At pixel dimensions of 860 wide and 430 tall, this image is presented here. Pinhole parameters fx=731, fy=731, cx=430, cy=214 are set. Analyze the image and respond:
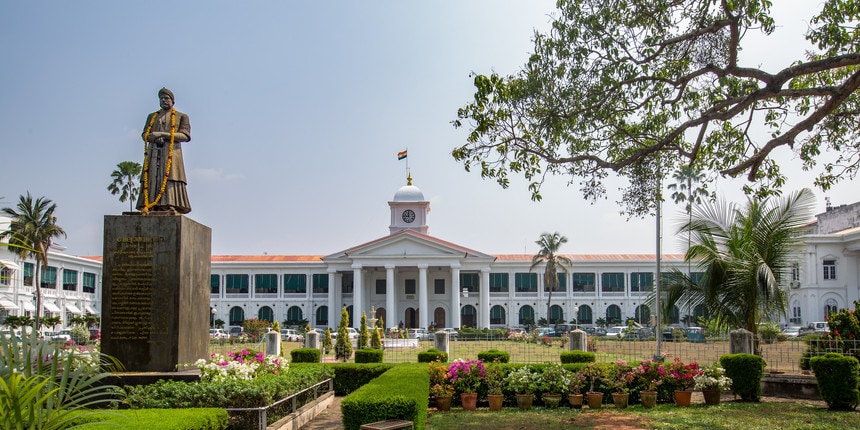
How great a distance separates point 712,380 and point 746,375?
1.00 metres

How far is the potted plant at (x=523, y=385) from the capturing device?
12.8 meters

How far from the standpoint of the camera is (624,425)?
35.6ft

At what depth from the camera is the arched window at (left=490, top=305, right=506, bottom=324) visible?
56844 millimetres

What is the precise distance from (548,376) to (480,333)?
3005 cm

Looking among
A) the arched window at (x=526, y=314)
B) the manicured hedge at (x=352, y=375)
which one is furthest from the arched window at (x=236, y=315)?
the manicured hedge at (x=352, y=375)

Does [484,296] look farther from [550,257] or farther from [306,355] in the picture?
[306,355]

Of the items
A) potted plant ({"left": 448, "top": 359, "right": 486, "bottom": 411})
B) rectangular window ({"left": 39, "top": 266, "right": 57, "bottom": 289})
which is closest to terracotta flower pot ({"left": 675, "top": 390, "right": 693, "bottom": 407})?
potted plant ({"left": 448, "top": 359, "right": 486, "bottom": 411})

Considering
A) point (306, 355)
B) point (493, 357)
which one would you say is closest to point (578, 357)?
point (493, 357)

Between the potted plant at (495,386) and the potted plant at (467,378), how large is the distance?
0.13 m

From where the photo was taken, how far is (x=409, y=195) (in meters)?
57.5

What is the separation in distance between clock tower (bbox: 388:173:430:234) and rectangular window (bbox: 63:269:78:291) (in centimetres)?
2256

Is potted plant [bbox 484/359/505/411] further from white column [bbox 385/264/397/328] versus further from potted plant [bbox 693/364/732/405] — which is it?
white column [bbox 385/264/397/328]

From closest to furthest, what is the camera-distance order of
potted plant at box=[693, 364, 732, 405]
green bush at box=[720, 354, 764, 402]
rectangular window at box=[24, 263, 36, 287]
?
potted plant at box=[693, 364, 732, 405]
green bush at box=[720, 354, 764, 402]
rectangular window at box=[24, 263, 36, 287]

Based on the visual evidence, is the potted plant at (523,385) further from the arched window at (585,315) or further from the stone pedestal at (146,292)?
the arched window at (585,315)
